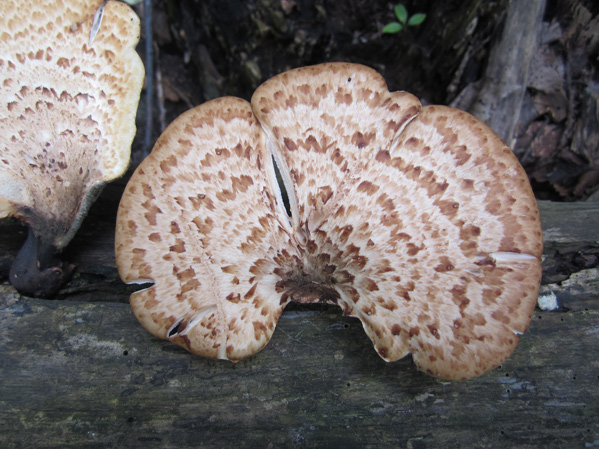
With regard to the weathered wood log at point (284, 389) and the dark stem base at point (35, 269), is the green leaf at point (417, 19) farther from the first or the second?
the dark stem base at point (35, 269)

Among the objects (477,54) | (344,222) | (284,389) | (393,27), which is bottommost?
(284,389)

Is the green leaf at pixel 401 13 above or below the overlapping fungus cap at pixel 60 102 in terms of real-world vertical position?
above

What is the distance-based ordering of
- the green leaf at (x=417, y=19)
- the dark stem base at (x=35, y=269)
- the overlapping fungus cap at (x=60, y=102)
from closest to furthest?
the overlapping fungus cap at (x=60, y=102)
the dark stem base at (x=35, y=269)
the green leaf at (x=417, y=19)

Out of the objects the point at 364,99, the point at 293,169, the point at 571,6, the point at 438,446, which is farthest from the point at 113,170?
the point at 571,6

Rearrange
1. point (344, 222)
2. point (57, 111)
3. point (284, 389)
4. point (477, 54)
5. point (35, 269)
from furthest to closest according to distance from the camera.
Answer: point (477, 54), point (35, 269), point (57, 111), point (284, 389), point (344, 222)

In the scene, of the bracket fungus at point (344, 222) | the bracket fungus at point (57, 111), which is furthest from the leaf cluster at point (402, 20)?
the bracket fungus at point (57, 111)

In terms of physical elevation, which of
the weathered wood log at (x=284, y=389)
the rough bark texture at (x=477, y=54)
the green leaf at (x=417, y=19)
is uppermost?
the green leaf at (x=417, y=19)

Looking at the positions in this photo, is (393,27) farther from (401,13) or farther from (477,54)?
(477,54)

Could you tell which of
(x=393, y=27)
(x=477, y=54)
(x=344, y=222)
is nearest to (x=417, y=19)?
(x=393, y=27)
